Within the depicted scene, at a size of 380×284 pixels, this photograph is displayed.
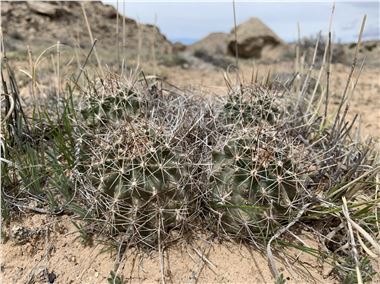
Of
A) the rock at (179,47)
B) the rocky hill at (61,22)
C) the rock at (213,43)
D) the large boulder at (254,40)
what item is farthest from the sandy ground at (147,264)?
the rock at (179,47)

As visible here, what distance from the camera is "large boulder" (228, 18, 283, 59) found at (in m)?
21.2

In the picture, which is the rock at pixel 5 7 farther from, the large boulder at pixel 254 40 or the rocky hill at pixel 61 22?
the large boulder at pixel 254 40

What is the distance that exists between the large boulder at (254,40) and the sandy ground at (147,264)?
19.1 meters

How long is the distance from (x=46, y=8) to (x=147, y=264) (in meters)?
20.4

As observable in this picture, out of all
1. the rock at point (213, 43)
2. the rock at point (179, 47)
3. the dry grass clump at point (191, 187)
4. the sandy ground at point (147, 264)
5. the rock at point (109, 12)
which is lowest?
the rock at point (179, 47)

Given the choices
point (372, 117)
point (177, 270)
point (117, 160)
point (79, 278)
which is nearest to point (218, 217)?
point (177, 270)

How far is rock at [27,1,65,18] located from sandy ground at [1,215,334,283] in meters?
19.7

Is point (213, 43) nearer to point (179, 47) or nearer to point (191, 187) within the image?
point (179, 47)

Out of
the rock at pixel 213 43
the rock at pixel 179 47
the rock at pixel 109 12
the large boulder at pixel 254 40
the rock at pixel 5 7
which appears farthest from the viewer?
the rock at pixel 179 47

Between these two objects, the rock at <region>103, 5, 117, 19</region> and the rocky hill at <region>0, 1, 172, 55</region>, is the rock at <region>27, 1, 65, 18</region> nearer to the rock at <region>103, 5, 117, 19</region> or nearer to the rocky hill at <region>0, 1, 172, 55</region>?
the rocky hill at <region>0, 1, 172, 55</region>

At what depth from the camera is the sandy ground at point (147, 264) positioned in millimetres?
2322

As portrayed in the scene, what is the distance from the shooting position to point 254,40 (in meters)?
21.3

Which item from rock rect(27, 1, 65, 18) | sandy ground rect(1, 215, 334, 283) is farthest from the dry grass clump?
rock rect(27, 1, 65, 18)

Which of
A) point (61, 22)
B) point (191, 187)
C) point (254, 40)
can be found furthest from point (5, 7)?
point (191, 187)
